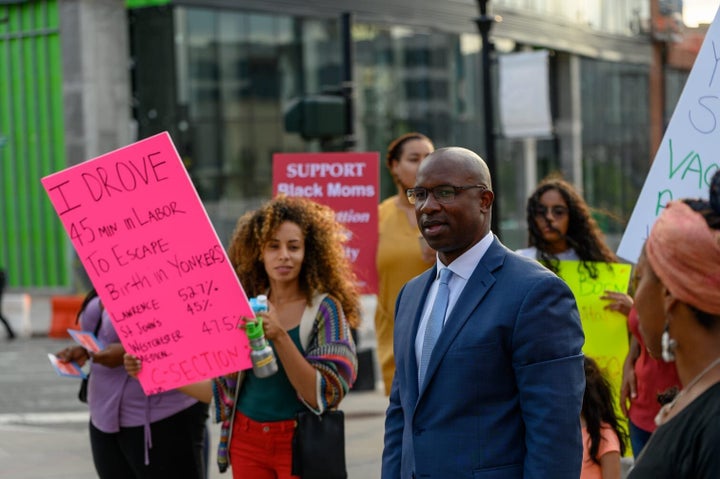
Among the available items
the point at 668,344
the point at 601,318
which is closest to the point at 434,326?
the point at 668,344

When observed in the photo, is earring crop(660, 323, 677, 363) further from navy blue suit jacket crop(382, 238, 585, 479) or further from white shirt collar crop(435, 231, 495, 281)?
white shirt collar crop(435, 231, 495, 281)

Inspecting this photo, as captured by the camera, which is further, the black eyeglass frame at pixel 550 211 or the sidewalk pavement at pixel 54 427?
the sidewalk pavement at pixel 54 427

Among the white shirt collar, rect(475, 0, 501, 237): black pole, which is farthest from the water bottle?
rect(475, 0, 501, 237): black pole

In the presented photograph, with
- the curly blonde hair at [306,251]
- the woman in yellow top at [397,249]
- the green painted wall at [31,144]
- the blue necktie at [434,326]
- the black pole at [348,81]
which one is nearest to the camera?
the blue necktie at [434,326]

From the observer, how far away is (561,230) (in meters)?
5.98

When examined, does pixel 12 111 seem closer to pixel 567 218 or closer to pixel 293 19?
pixel 293 19

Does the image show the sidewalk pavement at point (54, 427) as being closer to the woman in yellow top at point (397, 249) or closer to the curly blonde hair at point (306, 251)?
the woman in yellow top at point (397, 249)

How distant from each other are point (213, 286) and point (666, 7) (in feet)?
82.4

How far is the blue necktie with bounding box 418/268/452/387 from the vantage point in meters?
3.41

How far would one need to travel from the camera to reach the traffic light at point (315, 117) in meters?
11.4

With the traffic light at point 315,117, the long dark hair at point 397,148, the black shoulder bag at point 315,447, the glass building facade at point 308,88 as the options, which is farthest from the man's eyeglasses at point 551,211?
the glass building facade at point 308,88

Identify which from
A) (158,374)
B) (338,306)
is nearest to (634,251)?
(338,306)

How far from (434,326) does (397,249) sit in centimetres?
312

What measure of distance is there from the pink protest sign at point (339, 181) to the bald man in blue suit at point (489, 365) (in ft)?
18.3
